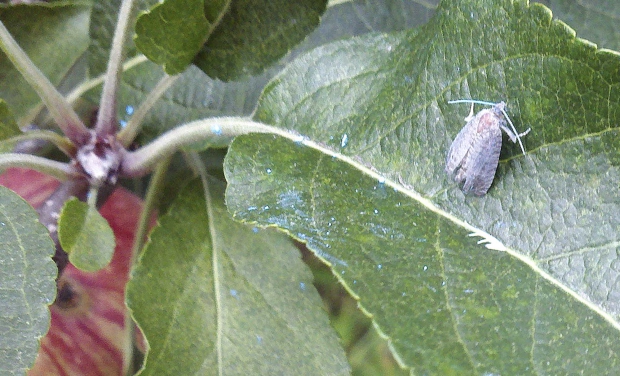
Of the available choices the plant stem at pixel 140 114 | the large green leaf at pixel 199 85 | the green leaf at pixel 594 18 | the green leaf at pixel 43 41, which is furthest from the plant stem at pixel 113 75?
the green leaf at pixel 594 18

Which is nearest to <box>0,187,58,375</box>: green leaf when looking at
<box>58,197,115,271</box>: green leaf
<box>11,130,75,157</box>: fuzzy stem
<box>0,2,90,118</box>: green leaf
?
<box>58,197,115,271</box>: green leaf

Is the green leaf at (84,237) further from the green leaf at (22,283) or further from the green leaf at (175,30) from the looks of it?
the green leaf at (175,30)

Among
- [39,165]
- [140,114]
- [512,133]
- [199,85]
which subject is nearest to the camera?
[512,133]

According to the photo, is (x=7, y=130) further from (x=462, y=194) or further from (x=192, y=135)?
Answer: (x=462, y=194)

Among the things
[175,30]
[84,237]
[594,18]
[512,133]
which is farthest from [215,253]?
[594,18]

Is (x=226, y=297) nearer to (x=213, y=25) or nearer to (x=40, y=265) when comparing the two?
(x=40, y=265)

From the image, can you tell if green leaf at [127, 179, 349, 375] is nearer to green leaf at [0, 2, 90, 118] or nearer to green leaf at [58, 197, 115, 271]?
green leaf at [58, 197, 115, 271]
